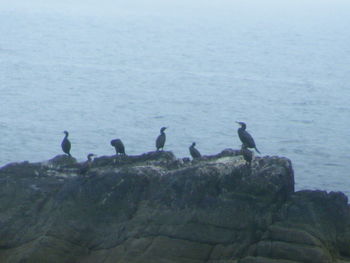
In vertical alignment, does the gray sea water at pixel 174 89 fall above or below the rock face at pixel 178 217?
below

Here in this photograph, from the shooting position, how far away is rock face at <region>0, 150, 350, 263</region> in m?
15.0

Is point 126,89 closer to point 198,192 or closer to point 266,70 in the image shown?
point 266,70

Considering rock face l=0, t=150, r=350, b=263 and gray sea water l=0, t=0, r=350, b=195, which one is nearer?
rock face l=0, t=150, r=350, b=263

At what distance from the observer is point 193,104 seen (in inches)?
1964

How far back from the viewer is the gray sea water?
38000 mm

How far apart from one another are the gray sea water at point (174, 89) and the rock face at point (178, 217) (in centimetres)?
1468

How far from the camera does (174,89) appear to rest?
2174 inches

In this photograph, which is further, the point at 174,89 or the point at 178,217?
the point at 174,89

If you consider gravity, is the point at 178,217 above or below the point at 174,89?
above

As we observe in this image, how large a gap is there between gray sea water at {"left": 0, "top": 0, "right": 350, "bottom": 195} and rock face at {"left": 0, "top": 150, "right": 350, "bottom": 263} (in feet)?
48.2

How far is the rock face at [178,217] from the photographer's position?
591 inches

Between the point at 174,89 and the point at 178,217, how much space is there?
39.9 meters

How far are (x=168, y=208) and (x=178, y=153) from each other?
19.5m

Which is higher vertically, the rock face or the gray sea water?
the rock face
